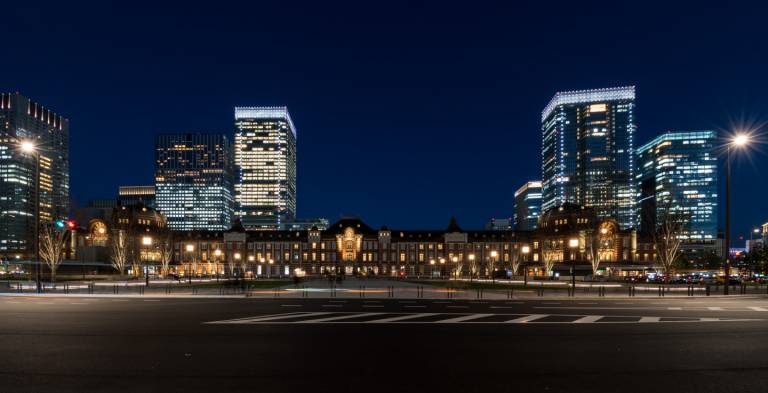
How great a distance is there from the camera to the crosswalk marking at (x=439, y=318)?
68.1 ft

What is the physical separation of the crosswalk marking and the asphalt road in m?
0.05

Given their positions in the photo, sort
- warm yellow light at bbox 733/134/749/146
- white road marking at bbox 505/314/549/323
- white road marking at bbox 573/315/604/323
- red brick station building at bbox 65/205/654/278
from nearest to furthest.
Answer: white road marking at bbox 505/314/549/323, white road marking at bbox 573/315/604/323, warm yellow light at bbox 733/134/749/146, red brick station building at bbox 65/205/654/278

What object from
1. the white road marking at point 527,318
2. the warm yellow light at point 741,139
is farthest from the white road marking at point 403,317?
the warm yellow light at point 741,139

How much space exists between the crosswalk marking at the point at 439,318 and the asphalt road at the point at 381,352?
48mm

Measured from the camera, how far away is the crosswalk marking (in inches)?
818

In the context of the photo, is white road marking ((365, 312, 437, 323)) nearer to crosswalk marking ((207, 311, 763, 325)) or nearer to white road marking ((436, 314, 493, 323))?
crosswalk marking ((207, 311, 763, 325))

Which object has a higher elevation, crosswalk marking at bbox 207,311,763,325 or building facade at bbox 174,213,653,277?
crosswalk marking at bbox 207,311,763,325

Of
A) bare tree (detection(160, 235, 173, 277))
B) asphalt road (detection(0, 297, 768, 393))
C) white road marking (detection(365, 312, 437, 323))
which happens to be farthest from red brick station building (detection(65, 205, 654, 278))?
asphalt road (detection(0, 297, 768, 393))

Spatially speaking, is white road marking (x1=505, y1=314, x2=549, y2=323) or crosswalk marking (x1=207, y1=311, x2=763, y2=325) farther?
white road marking (x1=505, y1=314, x2=549, y2=323)

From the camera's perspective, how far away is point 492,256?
136 metres

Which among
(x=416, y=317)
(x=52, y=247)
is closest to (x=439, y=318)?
(x=416, y=317)

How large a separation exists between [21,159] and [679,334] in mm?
221897

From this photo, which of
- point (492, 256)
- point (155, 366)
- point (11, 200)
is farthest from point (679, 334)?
point (11, 200)

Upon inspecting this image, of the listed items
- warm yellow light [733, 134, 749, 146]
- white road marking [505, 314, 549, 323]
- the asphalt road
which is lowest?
white road marking [505, 314, 549, 323]
